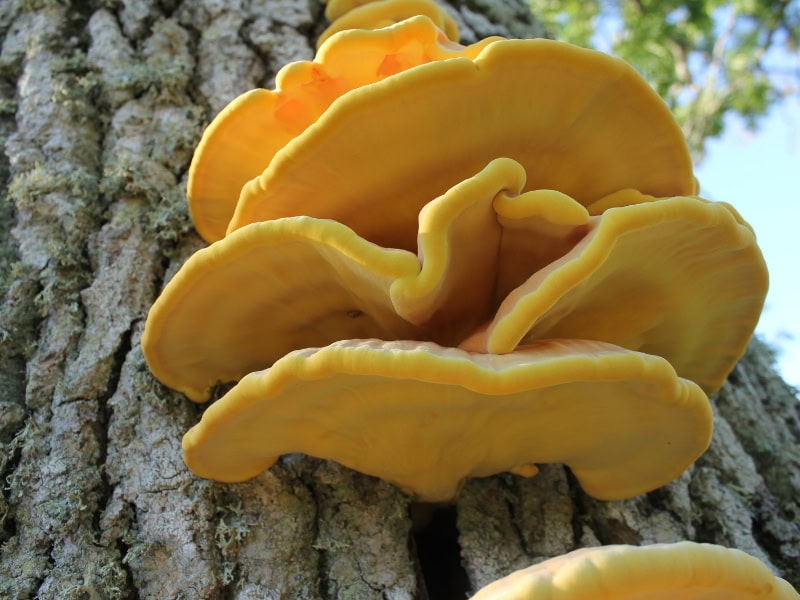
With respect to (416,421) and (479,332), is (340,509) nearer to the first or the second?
(416,421)

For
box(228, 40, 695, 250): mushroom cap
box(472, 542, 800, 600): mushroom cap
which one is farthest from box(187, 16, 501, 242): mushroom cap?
box(472, 542, 800, 600): mushroom cap

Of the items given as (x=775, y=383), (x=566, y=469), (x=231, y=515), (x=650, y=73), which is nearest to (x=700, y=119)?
(x=650, y=73)

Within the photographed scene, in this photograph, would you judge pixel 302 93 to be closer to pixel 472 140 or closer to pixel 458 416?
pixel 472 140

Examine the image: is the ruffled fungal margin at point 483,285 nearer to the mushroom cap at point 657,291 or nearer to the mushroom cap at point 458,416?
the mushroom cap at point 657,291

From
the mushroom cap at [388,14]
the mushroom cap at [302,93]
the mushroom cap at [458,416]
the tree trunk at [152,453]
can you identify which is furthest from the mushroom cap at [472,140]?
the mushroom cap at [388,14]

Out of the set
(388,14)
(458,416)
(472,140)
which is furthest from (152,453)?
(388,14)
